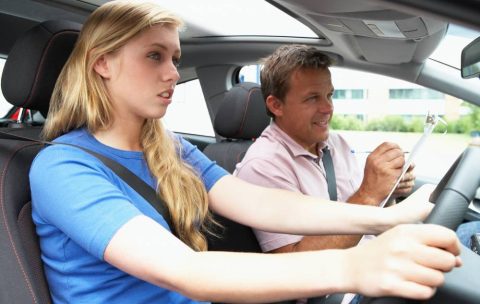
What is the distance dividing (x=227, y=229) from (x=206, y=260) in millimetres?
1019

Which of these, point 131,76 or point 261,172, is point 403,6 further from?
point 261,172

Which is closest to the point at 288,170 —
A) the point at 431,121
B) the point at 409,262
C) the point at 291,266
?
the point at 431,121

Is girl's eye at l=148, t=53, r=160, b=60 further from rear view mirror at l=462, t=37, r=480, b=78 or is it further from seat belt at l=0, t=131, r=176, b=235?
rear view mirror at l=462, t=37, r=480, b=78

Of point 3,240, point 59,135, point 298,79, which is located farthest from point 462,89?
point 3,240

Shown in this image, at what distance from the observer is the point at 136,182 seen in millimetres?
1401

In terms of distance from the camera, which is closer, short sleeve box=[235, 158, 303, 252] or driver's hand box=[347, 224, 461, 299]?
driver's hand box=[347, 224, 461, 299]

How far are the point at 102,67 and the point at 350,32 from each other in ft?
3.82

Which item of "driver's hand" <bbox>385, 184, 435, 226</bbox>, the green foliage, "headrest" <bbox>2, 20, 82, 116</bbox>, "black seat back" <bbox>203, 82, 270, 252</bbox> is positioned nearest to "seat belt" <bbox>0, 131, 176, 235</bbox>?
"headrest" <bbox>2, 20, 82, 116</bbox>

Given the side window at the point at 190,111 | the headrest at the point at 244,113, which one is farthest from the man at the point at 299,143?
the side window at the point at 190,111

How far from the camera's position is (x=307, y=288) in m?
0.79

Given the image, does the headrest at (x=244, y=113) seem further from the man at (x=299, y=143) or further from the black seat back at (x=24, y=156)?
the black seat back at (x=24, y=156)

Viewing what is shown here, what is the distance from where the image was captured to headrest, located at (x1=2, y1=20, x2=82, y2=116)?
1489 mm

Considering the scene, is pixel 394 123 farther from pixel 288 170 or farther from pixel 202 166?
pixel 202 166

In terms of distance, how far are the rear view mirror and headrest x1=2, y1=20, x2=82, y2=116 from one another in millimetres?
1107
